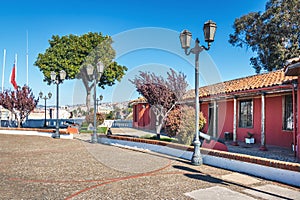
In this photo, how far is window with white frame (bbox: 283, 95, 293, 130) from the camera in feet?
30.0

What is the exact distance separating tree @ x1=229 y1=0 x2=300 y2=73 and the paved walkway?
1604 cm

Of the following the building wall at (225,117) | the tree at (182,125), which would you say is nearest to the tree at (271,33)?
the building wall at (225,117)

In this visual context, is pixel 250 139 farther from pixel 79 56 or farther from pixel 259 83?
pixel 79 56

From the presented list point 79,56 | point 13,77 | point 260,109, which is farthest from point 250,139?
point 13,77

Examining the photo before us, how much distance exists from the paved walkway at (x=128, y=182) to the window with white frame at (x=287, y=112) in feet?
15.6

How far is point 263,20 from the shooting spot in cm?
2011

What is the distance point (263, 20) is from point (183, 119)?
51.6ft

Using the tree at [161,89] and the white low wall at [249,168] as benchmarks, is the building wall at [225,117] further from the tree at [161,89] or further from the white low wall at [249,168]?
the white low wall at [249,168]

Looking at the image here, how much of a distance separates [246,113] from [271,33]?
11229 mm

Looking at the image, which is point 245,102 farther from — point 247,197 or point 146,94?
point 247,197

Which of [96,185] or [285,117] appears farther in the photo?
[285,117]

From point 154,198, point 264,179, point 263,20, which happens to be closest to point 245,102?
point 264,179

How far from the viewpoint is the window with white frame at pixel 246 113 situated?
1116cm

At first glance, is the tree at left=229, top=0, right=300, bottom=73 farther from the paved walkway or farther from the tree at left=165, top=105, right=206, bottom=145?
the paved walkway
